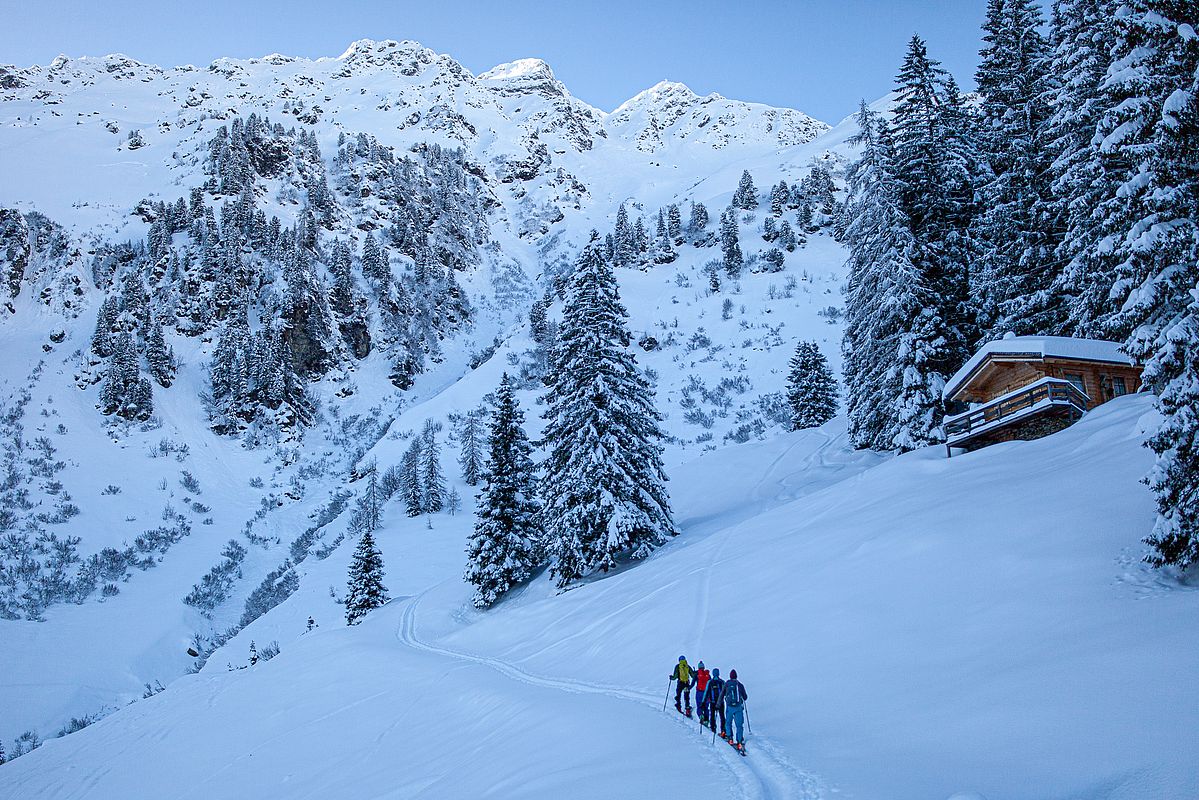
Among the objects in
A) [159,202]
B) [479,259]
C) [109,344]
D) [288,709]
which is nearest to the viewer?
[288,709]

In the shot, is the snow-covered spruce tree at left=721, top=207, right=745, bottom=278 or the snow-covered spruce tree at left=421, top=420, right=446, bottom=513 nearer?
the snow-covered spruce tree at left=421, top=420, right=446, bottom=513

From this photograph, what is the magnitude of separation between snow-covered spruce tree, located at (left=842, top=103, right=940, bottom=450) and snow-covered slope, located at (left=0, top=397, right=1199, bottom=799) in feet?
9.80

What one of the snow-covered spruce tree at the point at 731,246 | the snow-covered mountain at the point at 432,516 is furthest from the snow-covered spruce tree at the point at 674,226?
the snow-covered spruce tree at the point at 731,246

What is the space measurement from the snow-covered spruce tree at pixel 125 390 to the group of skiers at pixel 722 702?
220 ft

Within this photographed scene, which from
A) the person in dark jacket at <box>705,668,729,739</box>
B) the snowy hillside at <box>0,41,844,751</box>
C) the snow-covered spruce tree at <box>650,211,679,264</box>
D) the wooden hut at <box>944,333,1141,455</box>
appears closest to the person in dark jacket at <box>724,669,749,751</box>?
the person in dark jacket at <box>705,668,729,739</box>

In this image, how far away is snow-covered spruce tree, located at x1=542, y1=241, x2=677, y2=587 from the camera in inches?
900

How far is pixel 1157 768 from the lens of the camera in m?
5.09

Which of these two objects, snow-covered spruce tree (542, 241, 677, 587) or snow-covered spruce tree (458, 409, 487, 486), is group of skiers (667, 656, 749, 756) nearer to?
snow-covered spruce tree (542, 241, 677, 587)

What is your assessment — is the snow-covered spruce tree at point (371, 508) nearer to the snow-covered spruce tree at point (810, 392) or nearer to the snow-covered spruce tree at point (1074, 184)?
the snow-covered spruce tree at point (810, 392)

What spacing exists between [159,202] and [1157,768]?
10285cm

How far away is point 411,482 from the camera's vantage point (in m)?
48.2

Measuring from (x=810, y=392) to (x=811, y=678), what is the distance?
3594 cm

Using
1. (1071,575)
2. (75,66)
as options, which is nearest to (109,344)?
(1071,575)

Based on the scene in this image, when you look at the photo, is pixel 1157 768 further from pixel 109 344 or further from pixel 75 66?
pixel 75 66
